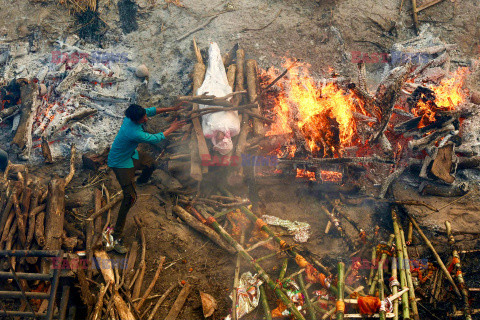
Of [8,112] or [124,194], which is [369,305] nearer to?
[124,194]

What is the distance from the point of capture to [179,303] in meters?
4.99

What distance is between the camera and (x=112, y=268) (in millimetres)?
5281

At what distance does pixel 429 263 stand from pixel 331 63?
20.1ft

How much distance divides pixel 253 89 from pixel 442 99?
15.3 feet

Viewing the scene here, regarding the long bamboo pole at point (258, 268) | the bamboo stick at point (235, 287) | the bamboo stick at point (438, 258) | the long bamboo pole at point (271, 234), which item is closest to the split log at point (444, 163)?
the bamboo stick at point (438, 258)

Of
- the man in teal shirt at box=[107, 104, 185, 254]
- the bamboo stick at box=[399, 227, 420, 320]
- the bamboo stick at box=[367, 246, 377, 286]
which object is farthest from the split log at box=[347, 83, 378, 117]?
the man in teal shirt at box=[107, 104, 185, 254]

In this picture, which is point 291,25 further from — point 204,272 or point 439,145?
point 204,272

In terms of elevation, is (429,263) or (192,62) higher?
(192,62)

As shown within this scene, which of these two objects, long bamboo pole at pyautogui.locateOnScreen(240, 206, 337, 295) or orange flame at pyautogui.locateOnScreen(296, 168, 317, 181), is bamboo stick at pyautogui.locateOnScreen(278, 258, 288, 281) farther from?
orange flame at pyautogui.locateOnScreen(296, 168, 317, 181)

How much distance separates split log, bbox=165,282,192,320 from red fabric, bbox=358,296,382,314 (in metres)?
2.71

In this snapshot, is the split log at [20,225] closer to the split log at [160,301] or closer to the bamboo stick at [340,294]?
the split log at [160,301]

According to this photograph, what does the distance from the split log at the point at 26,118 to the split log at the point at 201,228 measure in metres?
4.02

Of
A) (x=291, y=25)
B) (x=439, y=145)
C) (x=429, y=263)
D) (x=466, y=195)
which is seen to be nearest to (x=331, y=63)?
(x=291, y=25)

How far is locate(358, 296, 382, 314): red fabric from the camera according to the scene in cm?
452
